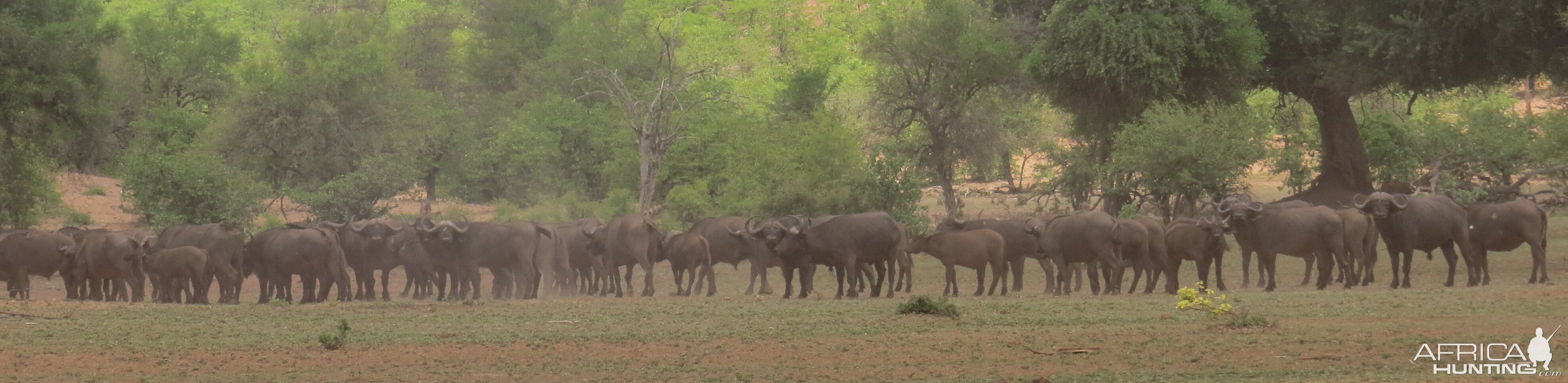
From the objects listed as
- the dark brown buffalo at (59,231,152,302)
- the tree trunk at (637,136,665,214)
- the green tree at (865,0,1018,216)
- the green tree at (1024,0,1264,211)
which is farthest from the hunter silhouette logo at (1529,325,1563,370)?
the tree trunk at (637,136,665,214)

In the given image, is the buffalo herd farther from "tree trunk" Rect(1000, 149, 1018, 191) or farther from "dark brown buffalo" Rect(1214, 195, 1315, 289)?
"tree trunk" Rect(1000, 149, 1018, 191)

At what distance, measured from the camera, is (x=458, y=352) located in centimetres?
1398

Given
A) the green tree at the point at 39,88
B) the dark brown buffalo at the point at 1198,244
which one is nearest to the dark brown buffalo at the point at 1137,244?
the dark brown buffalo at the point at 1198,244

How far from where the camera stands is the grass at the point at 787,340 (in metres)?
12.6

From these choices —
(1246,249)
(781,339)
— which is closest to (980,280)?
(1246,249)

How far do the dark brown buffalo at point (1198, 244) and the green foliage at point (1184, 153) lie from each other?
10644mm

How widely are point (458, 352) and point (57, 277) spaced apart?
70.0ft

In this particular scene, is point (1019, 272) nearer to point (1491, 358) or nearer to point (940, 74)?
point (1491, 358)

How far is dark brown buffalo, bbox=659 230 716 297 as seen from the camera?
25156mm

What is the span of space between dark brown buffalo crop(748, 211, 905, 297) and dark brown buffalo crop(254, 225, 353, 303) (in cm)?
670

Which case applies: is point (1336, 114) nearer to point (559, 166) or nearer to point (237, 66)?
point (559, 166)

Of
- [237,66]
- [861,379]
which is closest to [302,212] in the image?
[237,66]

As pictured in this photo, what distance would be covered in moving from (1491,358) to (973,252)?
10.1 m

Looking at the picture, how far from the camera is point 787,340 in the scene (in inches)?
570
